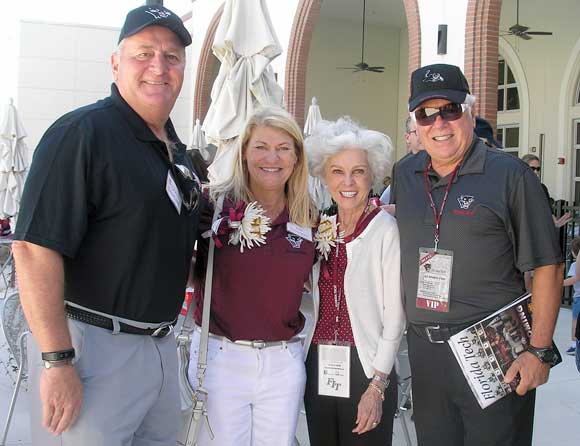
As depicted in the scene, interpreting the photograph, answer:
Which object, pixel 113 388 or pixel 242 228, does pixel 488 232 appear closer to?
pixel 242 228

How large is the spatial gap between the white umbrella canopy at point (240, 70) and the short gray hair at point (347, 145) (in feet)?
8.21

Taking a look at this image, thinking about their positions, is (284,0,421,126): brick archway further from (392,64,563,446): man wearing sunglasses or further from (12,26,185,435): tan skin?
(12,26,185,435): tan skin

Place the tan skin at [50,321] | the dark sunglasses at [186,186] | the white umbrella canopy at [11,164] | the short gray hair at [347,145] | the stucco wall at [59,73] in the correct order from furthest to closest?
the stucco wall at [59,73] < the white umbrella canopy at [11,164] < the short gray hair at [347,145] < the dark sunglasses at [186,186] < the tan skin at [50,321]

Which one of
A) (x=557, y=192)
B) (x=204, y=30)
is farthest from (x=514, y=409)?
(x=204, y=30)

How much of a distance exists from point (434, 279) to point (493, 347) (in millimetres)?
346

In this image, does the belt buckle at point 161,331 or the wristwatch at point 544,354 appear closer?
the belt buckle at point 161,331

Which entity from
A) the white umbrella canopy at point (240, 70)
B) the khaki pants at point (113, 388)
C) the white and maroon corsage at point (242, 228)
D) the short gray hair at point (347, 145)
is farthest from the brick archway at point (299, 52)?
the khaki pants at point (113, 388)

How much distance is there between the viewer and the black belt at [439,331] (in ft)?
7.94

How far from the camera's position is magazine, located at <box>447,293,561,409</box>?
237 cm

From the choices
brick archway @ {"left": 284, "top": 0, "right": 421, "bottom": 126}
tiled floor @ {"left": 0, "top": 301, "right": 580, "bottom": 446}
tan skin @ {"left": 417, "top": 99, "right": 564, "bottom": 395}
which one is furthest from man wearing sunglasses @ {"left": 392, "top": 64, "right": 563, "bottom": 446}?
brick archway @ {"left": 284, "top": 0, "right": 421, "bottom": 126}

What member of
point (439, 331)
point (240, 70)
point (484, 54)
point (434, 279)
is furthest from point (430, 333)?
point (484, 54)

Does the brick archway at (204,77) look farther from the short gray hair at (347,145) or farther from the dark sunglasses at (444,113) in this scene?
the dark sunglasses at (444,113)

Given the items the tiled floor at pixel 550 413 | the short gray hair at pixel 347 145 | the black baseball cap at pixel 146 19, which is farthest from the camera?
the tiled floor at pixel 550 413

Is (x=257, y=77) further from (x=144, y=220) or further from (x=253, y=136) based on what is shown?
(x=144, y=220)
